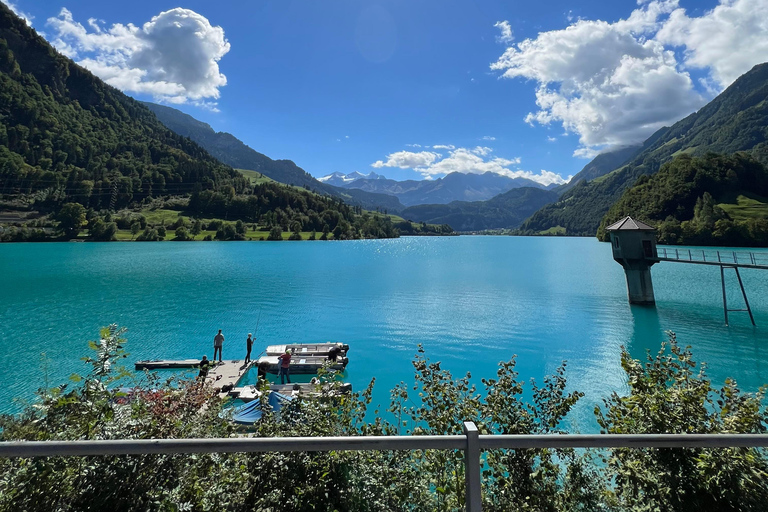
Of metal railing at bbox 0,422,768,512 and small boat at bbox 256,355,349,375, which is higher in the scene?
metal railing at bbox 0,422,768,512

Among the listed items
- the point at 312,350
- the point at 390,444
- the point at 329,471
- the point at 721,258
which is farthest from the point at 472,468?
the point at 721,258

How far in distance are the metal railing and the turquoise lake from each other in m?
13.4

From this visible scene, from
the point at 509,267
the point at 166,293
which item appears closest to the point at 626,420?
the point at 166,293

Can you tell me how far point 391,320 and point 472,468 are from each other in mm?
37971

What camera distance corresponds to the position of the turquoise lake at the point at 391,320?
26531 millimetres

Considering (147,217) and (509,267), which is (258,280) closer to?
(509,267)

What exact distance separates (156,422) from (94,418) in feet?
2.51

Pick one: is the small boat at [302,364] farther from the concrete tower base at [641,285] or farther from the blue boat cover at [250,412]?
the concrete tower base at [641,285]

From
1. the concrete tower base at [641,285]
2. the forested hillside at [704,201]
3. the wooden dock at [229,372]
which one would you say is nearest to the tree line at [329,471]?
the wooden dock at [229,372]

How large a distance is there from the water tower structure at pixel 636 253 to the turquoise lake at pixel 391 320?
2.15 m

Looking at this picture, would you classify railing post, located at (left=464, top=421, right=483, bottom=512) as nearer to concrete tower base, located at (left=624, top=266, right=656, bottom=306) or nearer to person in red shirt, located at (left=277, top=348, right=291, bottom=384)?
person in red shirt, located at (left=277, top=348, right=291, bottom=384)

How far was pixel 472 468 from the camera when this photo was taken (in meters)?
3.47

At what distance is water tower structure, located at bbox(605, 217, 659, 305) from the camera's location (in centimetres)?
4212

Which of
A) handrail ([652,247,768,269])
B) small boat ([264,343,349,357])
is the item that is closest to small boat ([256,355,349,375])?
small boat ([264,343,349,357])
